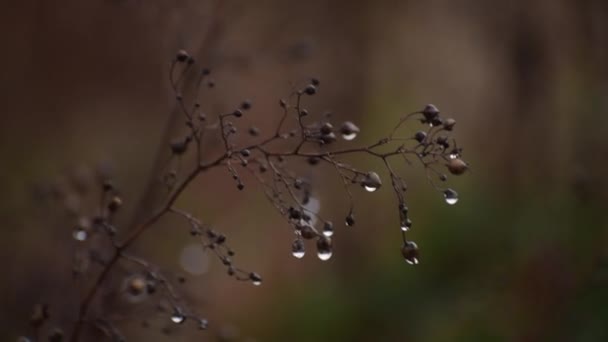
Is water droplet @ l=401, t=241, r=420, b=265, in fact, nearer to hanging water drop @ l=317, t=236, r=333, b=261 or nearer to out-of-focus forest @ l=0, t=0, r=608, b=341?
hanging water drop @ l=317, t=236, r=333, b=261

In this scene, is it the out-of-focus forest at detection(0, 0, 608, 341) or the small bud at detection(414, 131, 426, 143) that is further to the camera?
the out-of-focus forest at detection(0, 0, 608, 341)

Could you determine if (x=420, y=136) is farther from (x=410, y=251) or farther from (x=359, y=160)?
(x=359, y=160)

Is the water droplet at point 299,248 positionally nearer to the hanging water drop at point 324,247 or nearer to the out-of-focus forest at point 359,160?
the hanging water drop at point 324,247

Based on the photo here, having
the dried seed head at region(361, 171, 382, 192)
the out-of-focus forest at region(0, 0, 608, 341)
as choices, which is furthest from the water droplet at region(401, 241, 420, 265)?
the out-of-focus forest at region(0, 0, 608, 341)

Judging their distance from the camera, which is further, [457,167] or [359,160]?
[359,160]

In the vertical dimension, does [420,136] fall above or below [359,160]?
below

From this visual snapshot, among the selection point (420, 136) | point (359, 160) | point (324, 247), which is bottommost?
point (324, 247)

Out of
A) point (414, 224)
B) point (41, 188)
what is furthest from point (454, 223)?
point (41, 188)

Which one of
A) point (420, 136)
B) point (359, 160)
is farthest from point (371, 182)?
point (359, 160)
